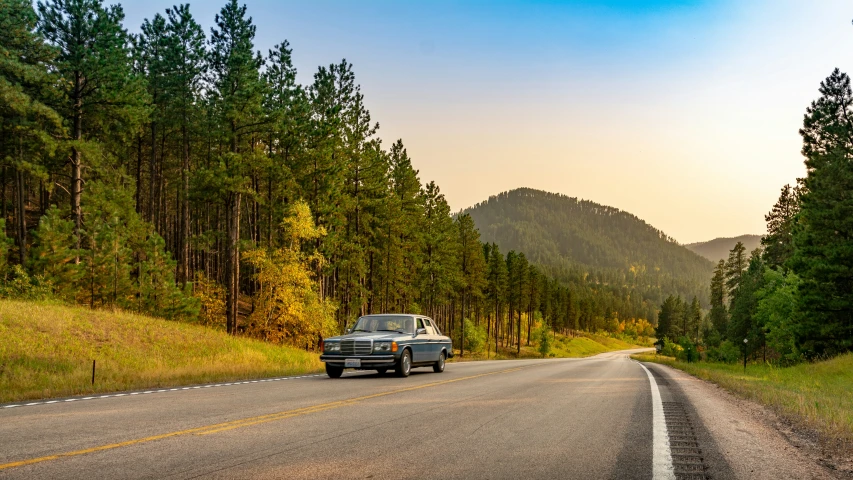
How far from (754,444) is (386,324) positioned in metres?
13.1

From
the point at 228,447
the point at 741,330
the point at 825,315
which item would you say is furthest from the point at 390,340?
the point at 741,330

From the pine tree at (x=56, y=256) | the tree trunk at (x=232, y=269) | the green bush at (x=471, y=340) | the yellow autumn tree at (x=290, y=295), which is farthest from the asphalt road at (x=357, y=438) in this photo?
the green bush at (x=471, y=340)

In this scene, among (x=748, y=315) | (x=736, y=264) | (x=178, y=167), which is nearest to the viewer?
(x=178, y=167)

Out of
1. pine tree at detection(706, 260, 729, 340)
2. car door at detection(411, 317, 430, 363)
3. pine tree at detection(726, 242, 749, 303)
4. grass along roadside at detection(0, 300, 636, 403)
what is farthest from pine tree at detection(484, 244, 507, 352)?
car door at detection(411, 317, 430, 363)

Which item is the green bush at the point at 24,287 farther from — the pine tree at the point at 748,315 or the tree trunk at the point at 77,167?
the pine tree at the point at 748,315

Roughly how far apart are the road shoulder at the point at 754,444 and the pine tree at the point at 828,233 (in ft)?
92.4

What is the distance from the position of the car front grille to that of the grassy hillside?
2984 millimetres

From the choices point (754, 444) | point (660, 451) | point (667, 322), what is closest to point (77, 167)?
point (660, 451)

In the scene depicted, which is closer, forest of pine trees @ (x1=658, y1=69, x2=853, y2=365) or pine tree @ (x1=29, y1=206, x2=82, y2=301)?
pine tree @ (x1=29, y1=206, x2=82, y2=301)

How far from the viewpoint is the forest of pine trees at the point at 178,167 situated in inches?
1171

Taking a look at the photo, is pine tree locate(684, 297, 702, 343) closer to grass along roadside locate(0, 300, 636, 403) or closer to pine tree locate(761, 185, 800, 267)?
pine tree locate(761, 185, 800, 267)

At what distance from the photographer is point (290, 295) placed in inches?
1325

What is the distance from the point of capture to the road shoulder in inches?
223

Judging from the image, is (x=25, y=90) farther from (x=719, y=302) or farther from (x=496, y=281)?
(x=719, y=302)
